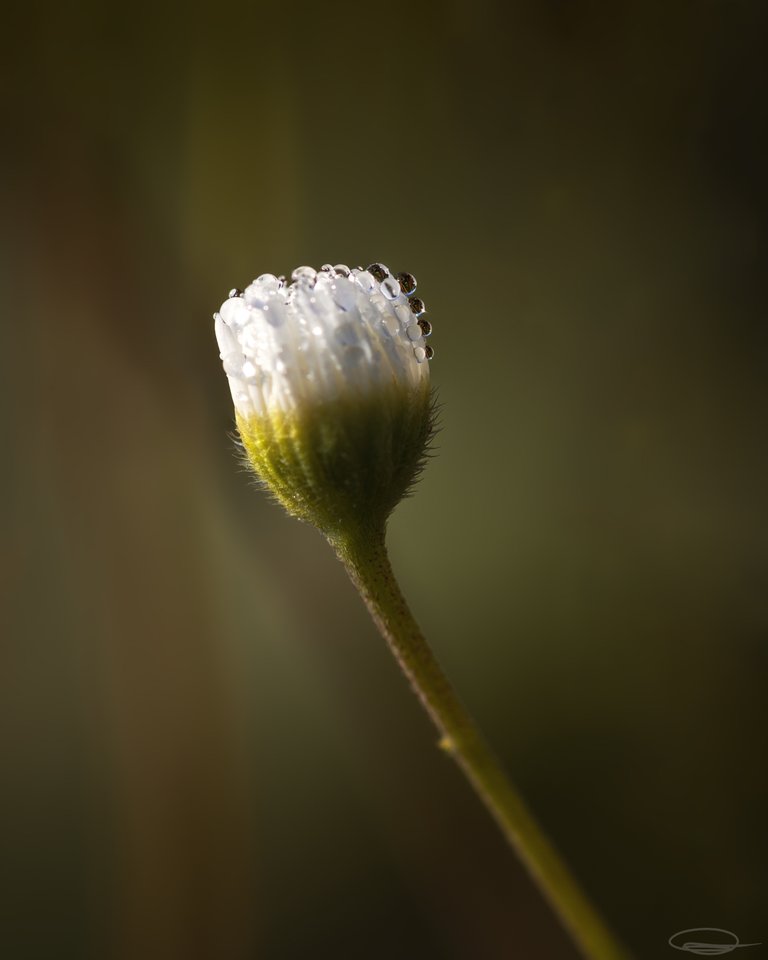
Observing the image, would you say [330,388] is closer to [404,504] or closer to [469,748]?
[469,748]

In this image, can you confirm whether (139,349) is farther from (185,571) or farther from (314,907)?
(314,907)

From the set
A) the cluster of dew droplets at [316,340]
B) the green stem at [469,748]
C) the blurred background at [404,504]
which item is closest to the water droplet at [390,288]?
the cluster of dew droplets at [316,340]

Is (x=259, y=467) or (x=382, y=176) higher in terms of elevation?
(x=382, y=176)

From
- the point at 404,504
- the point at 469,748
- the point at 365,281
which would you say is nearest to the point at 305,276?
the point at 365,281

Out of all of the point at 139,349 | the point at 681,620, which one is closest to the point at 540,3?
the point at 139,349

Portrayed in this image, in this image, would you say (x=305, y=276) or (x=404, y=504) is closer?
(x=305, y=276)

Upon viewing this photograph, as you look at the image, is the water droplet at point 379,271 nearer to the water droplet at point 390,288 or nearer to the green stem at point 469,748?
the water droplet at point 390,288
